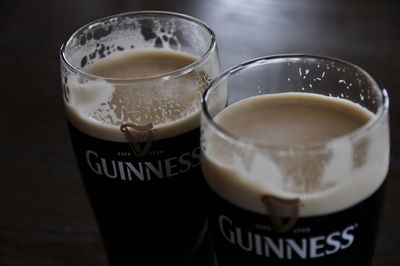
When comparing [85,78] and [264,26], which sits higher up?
[85,78]

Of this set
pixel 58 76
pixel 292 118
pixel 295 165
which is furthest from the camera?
pixel 58 76

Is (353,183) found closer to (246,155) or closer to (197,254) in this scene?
(246,155)

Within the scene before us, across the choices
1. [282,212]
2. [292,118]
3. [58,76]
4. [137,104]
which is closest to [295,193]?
[282,212]

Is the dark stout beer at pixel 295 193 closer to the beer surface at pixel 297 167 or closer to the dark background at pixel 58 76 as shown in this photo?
the beer surface at pixel 297 167

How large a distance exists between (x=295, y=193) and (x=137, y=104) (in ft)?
0.81

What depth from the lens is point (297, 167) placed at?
24.8 inches

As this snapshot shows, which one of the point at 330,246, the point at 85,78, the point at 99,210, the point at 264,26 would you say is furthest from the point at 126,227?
the point at 264,26

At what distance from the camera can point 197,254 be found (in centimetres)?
94

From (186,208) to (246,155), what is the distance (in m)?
0.23

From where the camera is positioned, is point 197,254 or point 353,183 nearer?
point 353,183

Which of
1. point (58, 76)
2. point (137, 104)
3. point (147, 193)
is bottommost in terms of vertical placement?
point (58, 76)

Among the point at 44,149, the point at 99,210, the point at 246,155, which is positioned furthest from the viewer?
the point at 44,149

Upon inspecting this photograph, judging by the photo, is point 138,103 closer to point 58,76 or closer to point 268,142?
point 268,142

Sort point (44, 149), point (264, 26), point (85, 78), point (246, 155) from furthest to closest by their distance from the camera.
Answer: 1. point (264, 26)
2. point (44, 149)
3. point (85, 78)
4. point (246, 155)
